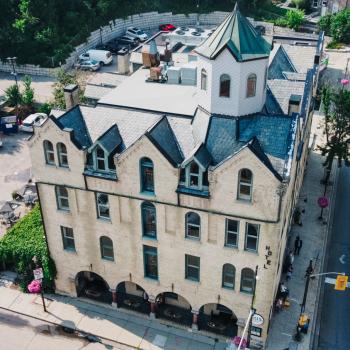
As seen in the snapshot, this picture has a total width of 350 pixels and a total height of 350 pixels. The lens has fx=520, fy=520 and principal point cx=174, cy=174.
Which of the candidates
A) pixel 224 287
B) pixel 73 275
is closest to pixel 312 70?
pixel 224 287

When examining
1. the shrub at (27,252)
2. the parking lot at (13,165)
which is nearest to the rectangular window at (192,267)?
the shrub at (27,252)

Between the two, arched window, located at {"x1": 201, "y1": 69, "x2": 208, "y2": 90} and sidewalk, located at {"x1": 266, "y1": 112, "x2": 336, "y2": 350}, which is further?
sidewalk, located at {"x1": 266, "y1": 112, "x2": 336, "y2": 350}

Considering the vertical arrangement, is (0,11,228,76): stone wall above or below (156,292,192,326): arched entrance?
above

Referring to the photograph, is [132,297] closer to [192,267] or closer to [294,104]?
[192,267]

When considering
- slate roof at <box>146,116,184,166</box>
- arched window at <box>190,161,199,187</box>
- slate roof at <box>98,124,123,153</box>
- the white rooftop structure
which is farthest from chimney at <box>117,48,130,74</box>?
arched window at <box>190,161,199,187</box>

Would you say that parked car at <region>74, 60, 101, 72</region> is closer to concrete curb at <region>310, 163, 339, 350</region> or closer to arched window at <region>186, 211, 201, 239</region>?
concrete curb at <region>310, 163, 339, 350</region>

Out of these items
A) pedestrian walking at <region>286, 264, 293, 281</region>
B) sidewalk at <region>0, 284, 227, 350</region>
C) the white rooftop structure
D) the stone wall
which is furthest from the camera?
the stone wall
